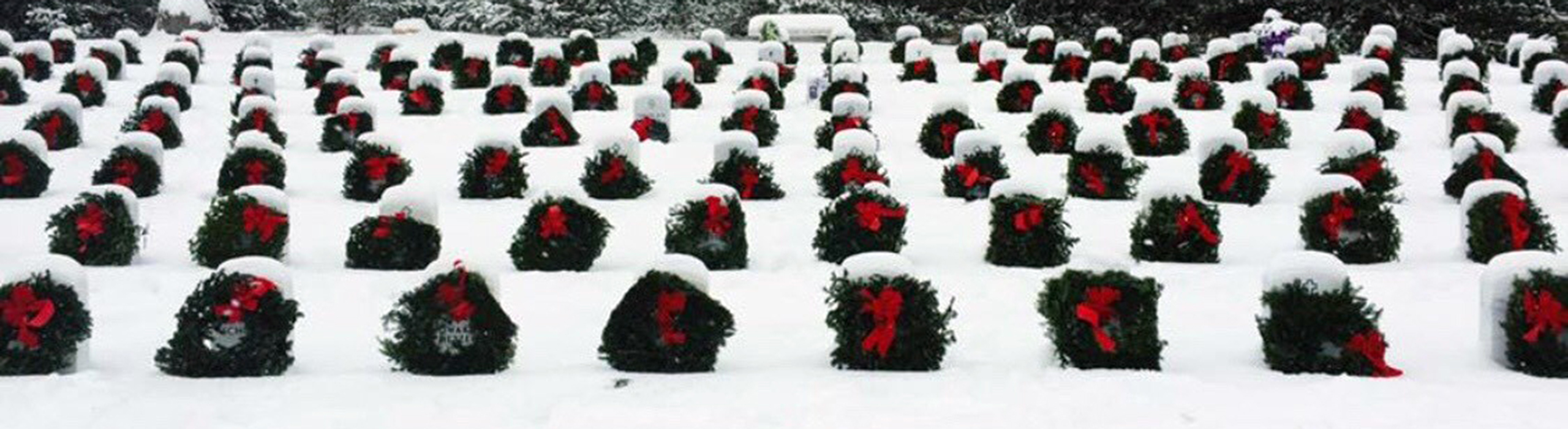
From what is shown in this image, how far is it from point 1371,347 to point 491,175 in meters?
6.60

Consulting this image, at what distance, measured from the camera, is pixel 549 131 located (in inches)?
529

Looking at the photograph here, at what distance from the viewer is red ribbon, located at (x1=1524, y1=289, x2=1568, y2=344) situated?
265 inches

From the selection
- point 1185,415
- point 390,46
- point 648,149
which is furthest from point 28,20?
point 1185,415

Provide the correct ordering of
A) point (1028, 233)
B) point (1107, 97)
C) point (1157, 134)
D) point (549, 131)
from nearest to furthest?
point (1028, 233), point (1157, 134), point (549, 131), point (1107, 97)

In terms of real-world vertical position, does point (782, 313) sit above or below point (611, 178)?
below

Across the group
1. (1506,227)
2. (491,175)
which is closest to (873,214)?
(491,175)

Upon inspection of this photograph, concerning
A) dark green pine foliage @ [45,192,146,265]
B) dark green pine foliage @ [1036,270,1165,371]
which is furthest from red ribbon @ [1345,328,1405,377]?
dark green pine foliage @ [45,192,146,265]

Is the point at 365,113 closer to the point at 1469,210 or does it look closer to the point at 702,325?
the point at 702,325

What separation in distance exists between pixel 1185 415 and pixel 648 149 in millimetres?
7749

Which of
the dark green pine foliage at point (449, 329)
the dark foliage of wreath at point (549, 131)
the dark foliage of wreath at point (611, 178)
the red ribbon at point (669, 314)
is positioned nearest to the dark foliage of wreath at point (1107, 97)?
the dark foliage of wreath at point (549, 131)

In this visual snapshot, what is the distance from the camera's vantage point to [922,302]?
6887mm

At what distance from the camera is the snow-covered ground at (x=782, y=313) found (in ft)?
20.2

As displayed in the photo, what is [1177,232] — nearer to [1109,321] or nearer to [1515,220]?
[1515,220]

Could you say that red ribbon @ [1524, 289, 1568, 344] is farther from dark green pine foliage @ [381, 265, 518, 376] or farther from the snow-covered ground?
dark green pine foliage @ [381, 265, 518, 376]
